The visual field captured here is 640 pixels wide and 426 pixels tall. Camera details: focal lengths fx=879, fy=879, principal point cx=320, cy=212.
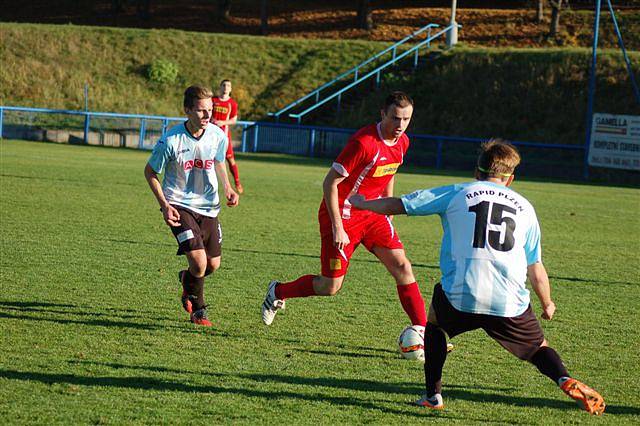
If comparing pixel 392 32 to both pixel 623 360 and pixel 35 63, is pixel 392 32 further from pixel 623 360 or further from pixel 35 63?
pixel 623 360

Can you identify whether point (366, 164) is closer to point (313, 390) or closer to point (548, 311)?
point (313, 390)

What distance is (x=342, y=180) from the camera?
19.5ft

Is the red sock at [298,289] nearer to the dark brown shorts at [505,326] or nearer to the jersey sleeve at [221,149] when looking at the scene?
the jersey sleeve at [221,149]

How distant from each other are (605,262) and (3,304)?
727 centimetres

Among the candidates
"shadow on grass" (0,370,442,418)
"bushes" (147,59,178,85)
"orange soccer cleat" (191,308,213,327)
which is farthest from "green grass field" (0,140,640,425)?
"bushes" (147,59,178,85)

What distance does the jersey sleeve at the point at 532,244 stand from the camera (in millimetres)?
4547

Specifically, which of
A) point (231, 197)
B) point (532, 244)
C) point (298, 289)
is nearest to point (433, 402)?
point (532, 244)

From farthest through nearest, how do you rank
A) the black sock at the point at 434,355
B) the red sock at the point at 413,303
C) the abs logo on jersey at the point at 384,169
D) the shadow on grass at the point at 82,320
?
the shadow on grass at the point at 82,320 → the red sock at the point at 413,303 → the abs logo on jersey at the point at 384,169 → the black sock at the point at 434,355

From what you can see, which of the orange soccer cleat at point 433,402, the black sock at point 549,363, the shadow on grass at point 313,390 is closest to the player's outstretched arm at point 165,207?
the shadow on grass at point 313,390

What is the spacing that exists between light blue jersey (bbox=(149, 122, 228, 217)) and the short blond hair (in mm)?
2702

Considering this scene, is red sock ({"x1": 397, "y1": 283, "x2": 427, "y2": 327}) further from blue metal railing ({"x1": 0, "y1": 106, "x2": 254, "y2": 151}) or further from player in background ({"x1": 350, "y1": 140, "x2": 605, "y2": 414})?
blue metal railing ({"x1": 0, "y1": 106, "x2": 254, "y2": 151})

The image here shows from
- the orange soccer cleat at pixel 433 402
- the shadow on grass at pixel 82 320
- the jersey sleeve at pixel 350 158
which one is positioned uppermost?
the jersey sleeve at pixel 350 158

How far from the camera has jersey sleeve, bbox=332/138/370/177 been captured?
5.77 metres

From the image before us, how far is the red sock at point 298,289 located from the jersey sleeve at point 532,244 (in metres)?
2.12
